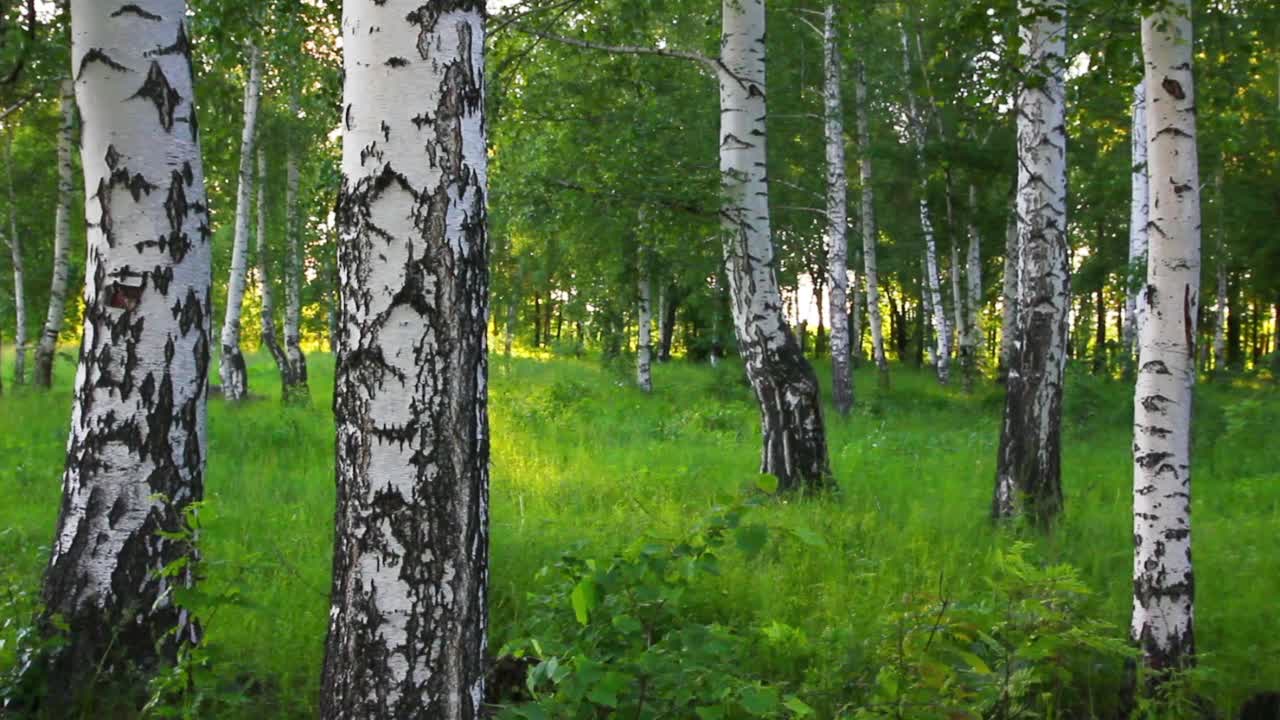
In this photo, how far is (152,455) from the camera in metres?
4.06

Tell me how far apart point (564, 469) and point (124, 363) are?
18.2 feet

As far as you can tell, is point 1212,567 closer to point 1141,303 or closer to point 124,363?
point 1141,303

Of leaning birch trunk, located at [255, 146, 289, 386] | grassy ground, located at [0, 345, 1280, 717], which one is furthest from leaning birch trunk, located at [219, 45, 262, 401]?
leaning birch trunk, located at [255, 146, 289, 386]

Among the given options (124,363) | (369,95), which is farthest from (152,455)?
(369,95)

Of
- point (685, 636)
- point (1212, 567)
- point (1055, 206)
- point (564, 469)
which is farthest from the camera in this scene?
point (564, 469)

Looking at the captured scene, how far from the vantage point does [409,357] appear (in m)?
2.81

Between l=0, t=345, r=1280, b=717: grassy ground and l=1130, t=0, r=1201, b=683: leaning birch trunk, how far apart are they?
530mm

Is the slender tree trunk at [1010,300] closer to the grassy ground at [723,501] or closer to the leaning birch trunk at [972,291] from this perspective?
the leaning birch trunk at [972,291]

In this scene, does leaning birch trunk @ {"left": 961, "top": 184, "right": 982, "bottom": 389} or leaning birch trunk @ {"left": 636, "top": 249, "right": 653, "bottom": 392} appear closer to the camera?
leaning birch trunk @ {"left": 636, "top": 249, "right": 653, "bottom": 392}

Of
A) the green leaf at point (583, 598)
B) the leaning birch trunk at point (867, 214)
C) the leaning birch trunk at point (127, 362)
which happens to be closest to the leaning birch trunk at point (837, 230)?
the leaning birch trunk at point (867, 214)

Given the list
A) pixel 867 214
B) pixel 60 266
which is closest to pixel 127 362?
pixel 60 266

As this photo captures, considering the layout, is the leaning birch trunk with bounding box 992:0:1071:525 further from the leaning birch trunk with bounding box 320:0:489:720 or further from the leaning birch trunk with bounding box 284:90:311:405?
the leaning birch trunk with bounding box 284:90:311:405

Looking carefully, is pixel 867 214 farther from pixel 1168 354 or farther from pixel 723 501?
pixel 723 501

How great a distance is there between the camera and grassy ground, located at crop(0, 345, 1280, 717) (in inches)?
195
